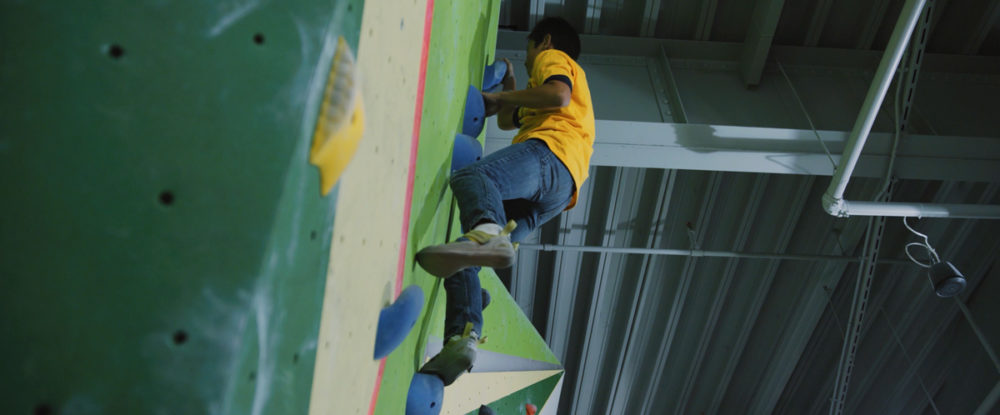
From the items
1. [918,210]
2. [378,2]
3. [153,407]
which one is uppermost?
[918,210]

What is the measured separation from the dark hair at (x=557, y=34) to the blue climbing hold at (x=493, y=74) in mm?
200

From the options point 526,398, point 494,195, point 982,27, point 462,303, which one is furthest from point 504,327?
point 982,27

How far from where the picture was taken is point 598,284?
17.6 feet

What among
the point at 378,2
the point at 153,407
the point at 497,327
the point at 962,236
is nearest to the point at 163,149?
the point at 153,407

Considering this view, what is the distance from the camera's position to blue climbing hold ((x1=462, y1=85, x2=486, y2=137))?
2.32m

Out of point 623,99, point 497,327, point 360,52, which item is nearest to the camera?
point 360,52

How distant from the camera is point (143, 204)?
0.63m

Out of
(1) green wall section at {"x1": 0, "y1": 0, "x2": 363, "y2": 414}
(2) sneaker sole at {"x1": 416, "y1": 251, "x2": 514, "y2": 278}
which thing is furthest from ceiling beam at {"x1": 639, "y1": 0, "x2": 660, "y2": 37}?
(1) green wall section at {"x1": 0, "y1": 0, "x2": 363, "y2": 414}

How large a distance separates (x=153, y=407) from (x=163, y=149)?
0.76ft

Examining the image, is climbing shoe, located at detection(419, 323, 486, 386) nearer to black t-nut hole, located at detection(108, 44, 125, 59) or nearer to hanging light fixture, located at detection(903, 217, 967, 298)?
black t-nut hole, located at detection(108, 44, 125, 59)

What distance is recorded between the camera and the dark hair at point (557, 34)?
9.12 ft

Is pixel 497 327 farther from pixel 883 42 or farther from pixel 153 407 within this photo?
pixel 883 42

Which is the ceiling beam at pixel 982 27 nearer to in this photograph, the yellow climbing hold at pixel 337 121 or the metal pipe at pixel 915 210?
the metal pipe at pixel 915 210

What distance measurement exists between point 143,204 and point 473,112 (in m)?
1.76
